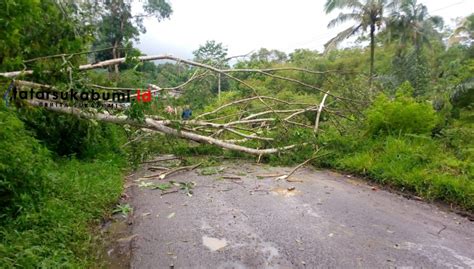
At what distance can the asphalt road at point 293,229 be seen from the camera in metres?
2.88

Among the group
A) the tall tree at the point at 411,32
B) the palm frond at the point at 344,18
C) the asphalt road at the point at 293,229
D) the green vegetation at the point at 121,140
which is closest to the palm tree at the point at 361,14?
the palm frond at the point at 344,18

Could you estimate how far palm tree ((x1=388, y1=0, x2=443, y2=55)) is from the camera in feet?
54.3

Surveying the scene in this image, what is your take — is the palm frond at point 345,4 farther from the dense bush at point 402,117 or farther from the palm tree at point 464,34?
the dense bush at point 402,117

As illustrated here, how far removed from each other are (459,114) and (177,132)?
635 cm

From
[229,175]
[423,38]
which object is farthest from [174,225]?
[423,38]

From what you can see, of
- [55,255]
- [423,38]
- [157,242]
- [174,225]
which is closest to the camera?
[55,255]

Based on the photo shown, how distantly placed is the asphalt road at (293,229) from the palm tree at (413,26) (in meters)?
14.5

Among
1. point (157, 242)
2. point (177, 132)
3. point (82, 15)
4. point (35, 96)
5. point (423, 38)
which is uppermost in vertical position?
point (423, 38)

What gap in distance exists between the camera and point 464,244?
3234 mm

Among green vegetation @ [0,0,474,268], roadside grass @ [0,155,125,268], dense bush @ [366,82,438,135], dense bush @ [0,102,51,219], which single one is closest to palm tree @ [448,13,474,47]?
green vegetation @ [0,0,474,268]

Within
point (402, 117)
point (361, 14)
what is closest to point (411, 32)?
point (361, 14)

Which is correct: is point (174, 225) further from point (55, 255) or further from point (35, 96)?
point (35, 96)

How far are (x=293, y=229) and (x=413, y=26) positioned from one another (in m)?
16.9

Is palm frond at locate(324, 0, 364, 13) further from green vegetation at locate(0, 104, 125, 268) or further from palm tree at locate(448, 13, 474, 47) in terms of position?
green vegetation at locate(0, 104, 125, 268)
